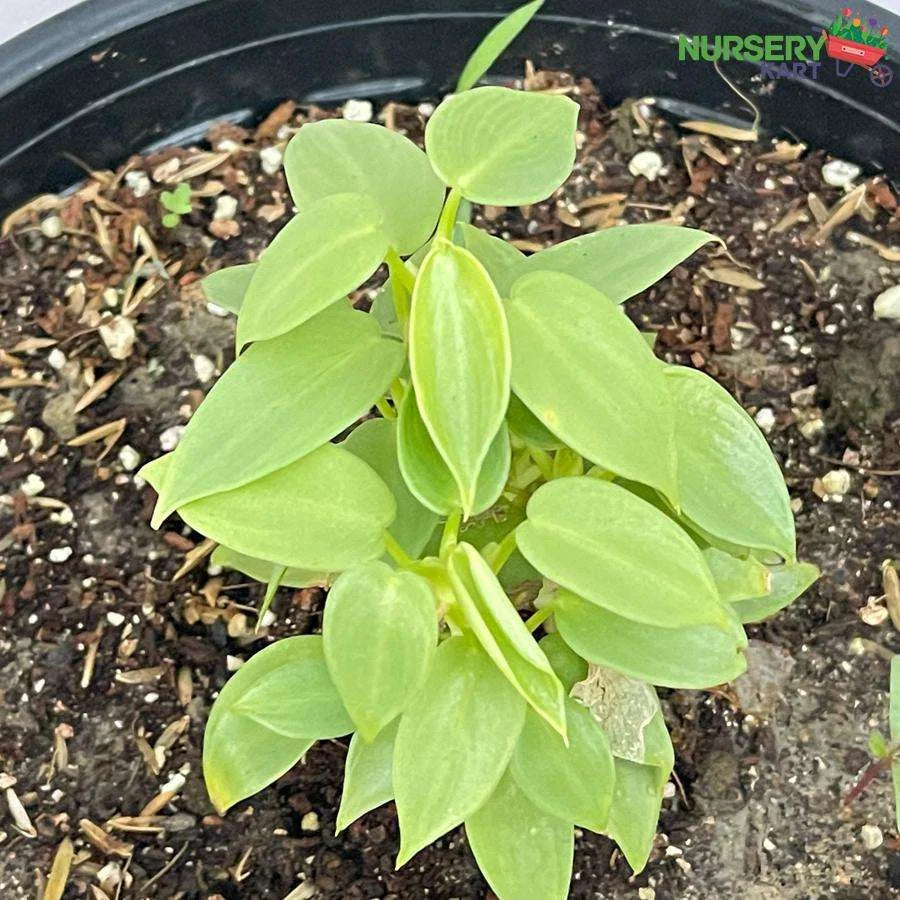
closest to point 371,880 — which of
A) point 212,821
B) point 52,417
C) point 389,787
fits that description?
point 212,821

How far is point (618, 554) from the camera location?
623 mm

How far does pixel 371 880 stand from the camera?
970 millimetres

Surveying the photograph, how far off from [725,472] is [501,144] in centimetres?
25

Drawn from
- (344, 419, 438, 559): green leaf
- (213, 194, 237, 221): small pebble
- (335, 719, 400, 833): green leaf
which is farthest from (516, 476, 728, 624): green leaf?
(213, 194, 237, 221): small pebble

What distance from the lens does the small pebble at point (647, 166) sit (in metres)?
1.20

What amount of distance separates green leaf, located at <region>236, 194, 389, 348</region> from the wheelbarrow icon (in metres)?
0.70

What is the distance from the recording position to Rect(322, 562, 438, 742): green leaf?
0.62 meters

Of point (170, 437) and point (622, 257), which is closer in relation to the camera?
point (622, 257)

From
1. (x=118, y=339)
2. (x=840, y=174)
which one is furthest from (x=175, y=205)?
(x=840, y=174)

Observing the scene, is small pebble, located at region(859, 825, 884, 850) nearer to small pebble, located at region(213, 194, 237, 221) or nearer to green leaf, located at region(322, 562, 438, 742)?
green leaf, located at region(322, 562, 438, 742)

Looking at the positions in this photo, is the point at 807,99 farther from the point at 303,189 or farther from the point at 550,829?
the point at 550,829

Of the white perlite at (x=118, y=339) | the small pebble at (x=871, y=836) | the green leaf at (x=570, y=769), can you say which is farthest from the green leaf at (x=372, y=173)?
the small pebble at (x=871, y=836)

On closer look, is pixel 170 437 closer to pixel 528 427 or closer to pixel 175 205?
pixel 175 205

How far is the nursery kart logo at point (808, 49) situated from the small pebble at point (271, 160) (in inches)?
18.1
